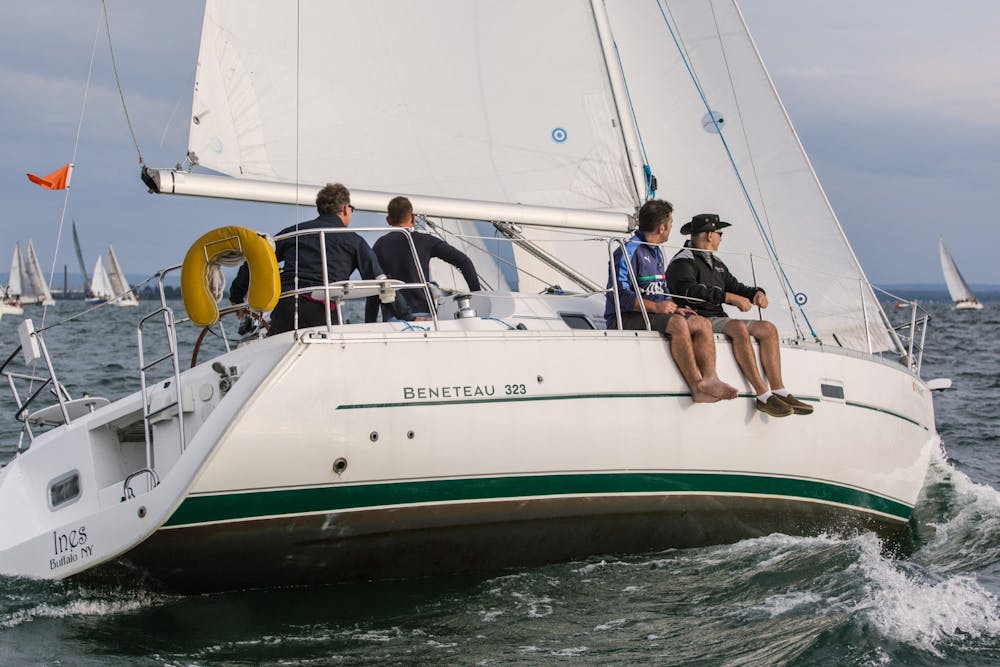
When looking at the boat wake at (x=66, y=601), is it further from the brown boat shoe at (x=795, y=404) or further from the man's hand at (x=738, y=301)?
the man's hand at (x=738, y=301)

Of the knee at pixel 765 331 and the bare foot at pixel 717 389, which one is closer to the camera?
the bare foot at pixel 717 389

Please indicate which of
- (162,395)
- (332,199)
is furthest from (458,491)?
(332,199)

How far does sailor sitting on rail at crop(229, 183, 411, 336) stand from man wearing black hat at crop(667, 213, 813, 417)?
5.65ft

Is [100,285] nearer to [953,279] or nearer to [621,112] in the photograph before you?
[953,279]

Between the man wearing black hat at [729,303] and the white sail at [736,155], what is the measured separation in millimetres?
1656

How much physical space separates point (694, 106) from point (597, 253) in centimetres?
160

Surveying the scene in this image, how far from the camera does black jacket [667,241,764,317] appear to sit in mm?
6777

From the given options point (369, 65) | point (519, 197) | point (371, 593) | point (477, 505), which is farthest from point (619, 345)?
point (369, 65)

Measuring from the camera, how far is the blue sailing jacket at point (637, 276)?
21.5 ft

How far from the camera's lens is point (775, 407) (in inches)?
247

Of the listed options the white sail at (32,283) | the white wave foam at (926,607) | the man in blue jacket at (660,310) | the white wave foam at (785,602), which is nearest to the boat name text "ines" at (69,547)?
the man in blue jacket at (660,310)

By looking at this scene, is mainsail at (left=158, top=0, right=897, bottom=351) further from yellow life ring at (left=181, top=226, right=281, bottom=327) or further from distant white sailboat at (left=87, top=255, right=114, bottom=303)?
distant white sailboat at (left=87, top=255, right=114, bottom=303)

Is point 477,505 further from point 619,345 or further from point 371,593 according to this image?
point 619,345

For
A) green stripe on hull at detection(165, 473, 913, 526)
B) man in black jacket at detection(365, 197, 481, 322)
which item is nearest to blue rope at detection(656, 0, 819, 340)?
green stripe on hull at detection(165, 473, 913, 526)
